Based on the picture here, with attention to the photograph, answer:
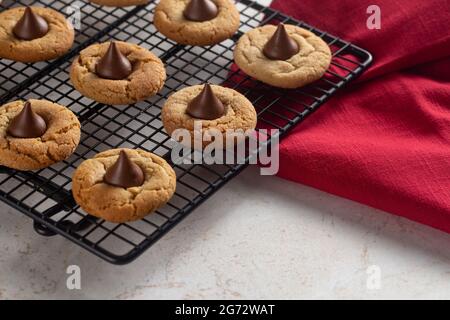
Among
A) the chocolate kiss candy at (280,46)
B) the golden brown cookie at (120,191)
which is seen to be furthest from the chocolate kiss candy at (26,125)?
the chocolate kiss candy at (280,46)

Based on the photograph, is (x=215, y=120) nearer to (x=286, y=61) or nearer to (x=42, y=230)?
(x=286, y=61)

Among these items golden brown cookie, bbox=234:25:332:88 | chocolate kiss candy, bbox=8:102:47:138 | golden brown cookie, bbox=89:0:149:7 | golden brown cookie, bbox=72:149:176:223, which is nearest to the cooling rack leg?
golden brown cookie, bbox=72:149:176:223

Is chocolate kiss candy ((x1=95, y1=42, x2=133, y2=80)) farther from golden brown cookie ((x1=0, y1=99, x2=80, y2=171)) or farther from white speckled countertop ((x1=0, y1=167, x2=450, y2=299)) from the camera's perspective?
white speckled countertop ((x1=0, y1=167, x2=450, y2=299))

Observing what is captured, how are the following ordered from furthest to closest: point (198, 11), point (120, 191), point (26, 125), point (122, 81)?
point (198, 11), point (122, 81), point (26, 125), point (120, 191)

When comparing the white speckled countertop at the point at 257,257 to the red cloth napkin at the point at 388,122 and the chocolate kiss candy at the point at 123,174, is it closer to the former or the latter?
the red cloth napkin at the point at 388,122

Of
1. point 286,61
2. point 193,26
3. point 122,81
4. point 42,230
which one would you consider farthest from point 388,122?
point 42,230
